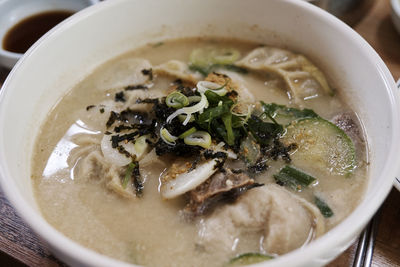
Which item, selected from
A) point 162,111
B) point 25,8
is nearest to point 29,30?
point 25,8

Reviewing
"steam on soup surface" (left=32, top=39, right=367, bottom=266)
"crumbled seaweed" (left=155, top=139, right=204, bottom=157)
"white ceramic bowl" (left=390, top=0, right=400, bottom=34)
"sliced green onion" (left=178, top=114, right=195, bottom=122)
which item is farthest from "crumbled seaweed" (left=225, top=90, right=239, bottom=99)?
"white ceramic bowl" (left=390, top=0, right=400, bottom=34)

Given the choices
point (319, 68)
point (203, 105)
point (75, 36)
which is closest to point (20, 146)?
point (75, 36)

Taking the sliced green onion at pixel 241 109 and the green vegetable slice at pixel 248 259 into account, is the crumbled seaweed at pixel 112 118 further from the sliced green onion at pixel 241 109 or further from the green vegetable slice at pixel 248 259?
the green vegetable slice at pixel 248 259

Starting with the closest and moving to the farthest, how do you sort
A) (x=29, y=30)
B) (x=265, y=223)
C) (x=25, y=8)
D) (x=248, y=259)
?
(x=248, y=259) → (x=265, y=223) → (x=29, y=30) → (x=25, y=8)

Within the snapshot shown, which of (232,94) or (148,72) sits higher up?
(232,94)

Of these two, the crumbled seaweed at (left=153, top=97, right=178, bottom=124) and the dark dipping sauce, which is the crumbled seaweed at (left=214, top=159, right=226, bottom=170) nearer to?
the crumbled seaweed at (left=153, top=97, right=178, bottom=124)

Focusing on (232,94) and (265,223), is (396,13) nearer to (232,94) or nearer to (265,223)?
(232,94)

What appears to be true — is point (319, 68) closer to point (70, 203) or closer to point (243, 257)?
point (243, 257)
